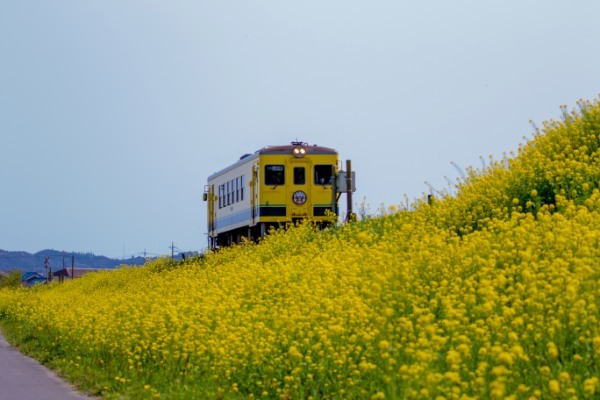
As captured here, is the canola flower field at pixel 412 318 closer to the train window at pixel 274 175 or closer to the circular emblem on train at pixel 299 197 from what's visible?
the train window at pixel 274 175

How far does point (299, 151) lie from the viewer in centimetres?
2639

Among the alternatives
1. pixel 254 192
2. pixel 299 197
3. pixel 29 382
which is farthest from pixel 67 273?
pixel 29 382

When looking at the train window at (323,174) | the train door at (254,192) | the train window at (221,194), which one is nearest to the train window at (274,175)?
the train door at (254,192)

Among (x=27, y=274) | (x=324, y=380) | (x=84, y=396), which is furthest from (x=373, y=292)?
(x=27, y=274)

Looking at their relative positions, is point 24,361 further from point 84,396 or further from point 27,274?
point 27,274

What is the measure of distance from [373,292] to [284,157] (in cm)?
1802

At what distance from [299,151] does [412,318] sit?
17.9 m

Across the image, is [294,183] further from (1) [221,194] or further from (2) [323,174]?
(1) [221,194]

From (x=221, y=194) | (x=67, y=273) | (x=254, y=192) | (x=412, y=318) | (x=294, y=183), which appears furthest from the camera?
(x=67, y=273)

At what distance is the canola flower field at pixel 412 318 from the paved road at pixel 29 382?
0.79 feet

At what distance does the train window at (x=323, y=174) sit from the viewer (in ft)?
87.5

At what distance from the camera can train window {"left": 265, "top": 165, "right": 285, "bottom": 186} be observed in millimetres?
26062

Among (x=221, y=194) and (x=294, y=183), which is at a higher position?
(x=221, y=194)

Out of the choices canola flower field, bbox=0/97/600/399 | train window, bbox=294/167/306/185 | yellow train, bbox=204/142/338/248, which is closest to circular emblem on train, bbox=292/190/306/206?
yellow train, bbox=204/142/338/248
